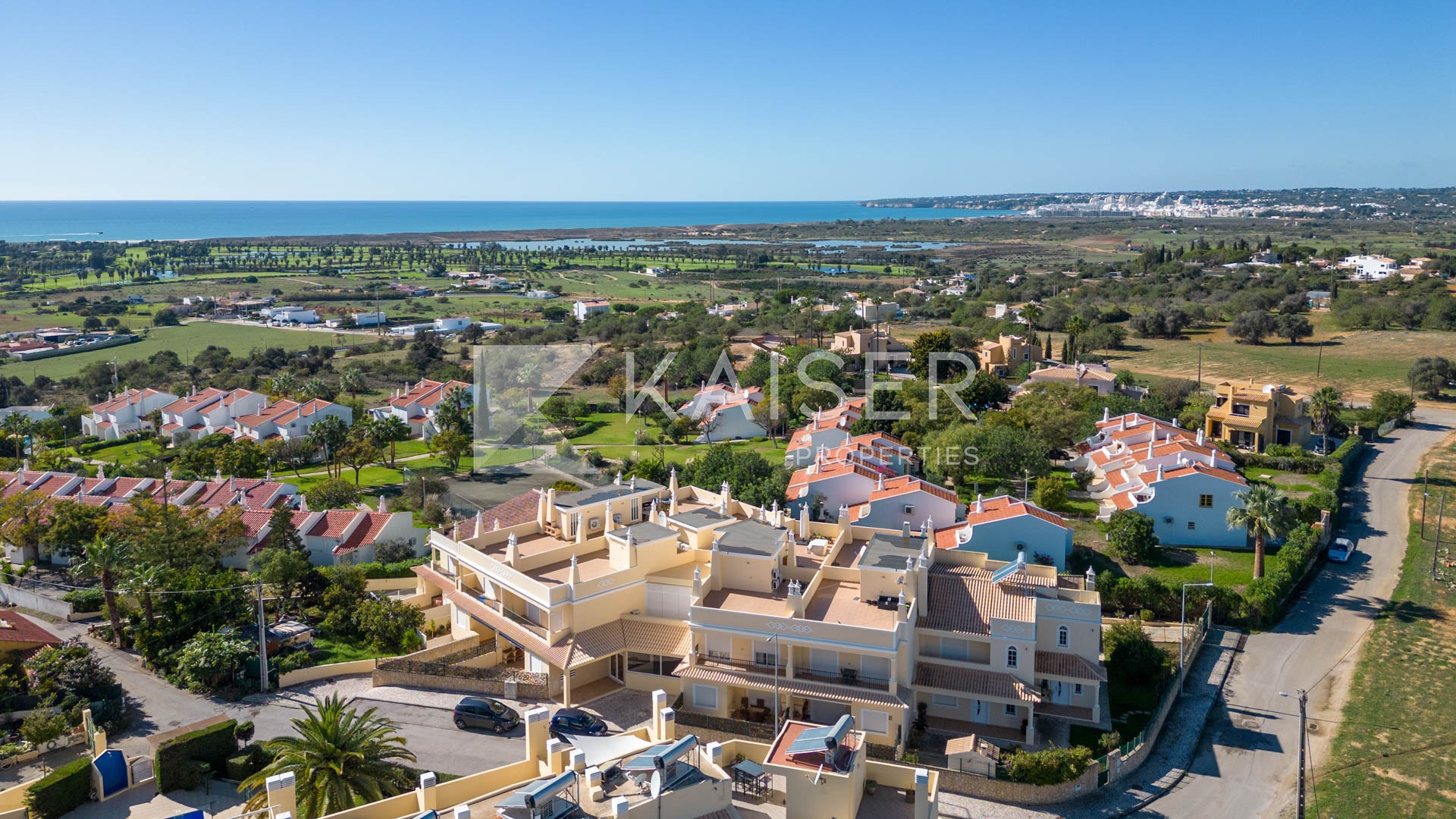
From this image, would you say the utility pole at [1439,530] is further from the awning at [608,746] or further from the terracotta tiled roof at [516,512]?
the terracotta tiled roof at [516,512]

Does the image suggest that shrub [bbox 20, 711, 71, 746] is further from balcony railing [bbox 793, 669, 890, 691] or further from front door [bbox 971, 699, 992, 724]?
front door [bbox 971, 699, 992, 724]

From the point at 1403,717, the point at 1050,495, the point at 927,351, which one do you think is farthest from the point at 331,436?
the point at 1403,717

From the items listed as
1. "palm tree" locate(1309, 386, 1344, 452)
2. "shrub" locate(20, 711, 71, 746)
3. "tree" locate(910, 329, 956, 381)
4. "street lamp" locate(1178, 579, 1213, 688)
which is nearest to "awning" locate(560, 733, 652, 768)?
Answer: "shrub" locate(20, 711, 71, 746)

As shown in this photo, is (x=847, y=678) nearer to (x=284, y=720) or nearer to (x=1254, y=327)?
(x=284, y=720)

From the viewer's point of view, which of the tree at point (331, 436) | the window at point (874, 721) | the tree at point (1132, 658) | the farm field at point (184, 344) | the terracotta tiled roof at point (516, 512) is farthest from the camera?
the farm field at point (184, 344)

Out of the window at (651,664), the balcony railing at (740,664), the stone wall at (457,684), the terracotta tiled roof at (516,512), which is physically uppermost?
the terracotta tiled roof at (516,512)

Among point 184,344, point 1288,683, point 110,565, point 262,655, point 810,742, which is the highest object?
point 810,742

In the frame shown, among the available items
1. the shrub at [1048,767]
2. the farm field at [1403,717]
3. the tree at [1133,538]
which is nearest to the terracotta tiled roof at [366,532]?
the shrub at [1048,767]
